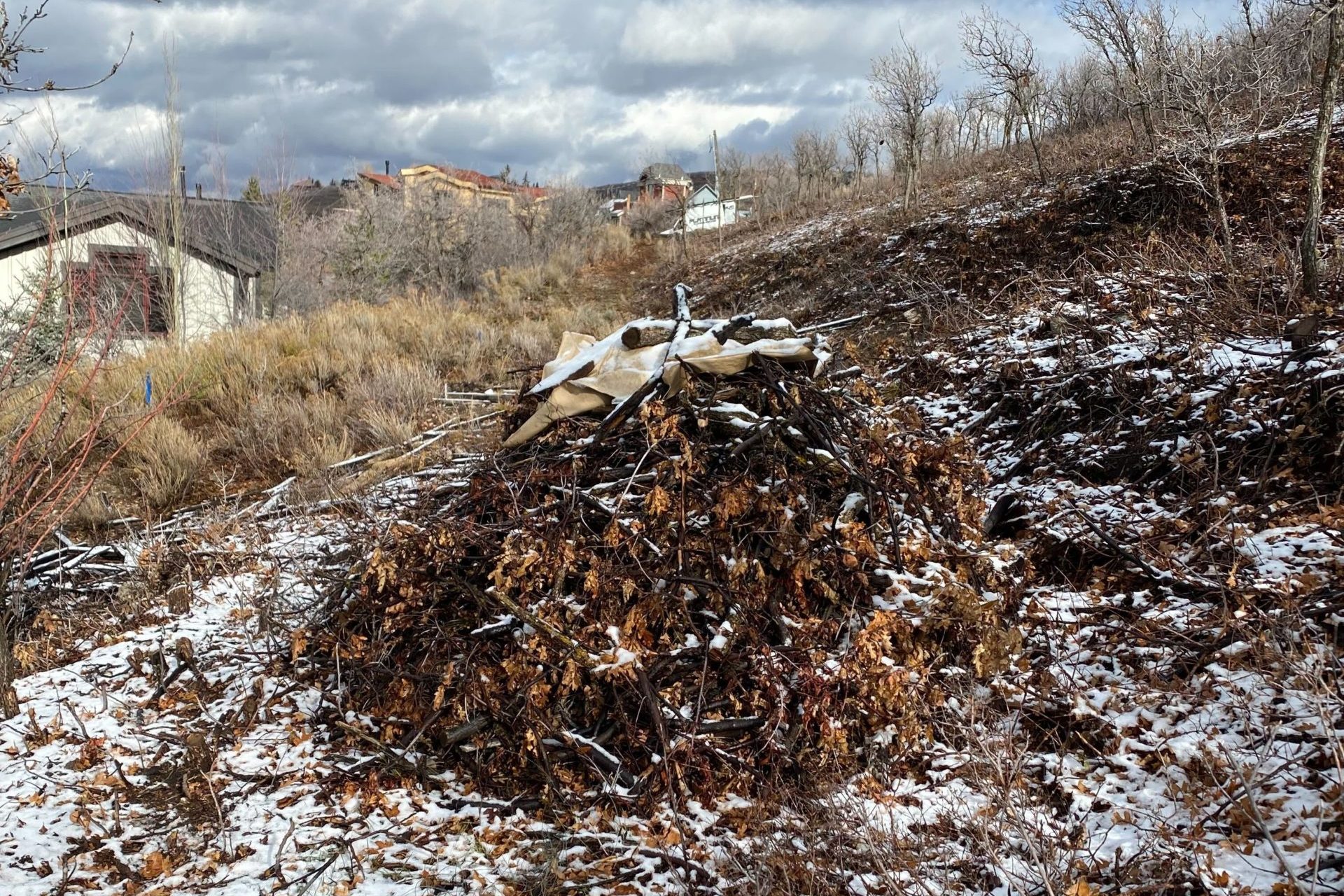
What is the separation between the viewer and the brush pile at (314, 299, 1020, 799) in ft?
9.29

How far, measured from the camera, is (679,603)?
3047mm

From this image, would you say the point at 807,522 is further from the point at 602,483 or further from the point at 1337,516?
the point at 1337,516

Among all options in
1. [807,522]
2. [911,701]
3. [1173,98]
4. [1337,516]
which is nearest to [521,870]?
[911,701]

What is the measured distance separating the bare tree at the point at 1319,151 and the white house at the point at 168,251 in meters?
14.5

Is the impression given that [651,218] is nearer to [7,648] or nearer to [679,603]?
[7,648]

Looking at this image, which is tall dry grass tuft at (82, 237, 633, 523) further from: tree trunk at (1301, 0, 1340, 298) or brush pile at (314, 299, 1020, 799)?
tree trunk at (1301, 0, 1340, 298)

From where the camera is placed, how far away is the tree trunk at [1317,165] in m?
4.79

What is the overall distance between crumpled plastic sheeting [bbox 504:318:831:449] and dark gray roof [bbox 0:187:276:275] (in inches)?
526

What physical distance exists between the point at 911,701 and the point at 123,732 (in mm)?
3105

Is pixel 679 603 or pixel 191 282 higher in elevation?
pixel 191 282

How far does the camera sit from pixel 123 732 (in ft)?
10.9

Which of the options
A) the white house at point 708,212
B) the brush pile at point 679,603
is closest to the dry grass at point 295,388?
the brush pile at point 679,603

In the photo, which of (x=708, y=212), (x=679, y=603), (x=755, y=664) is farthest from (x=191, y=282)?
(x=708, y=212)

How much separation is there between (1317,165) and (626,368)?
14.6 feet
